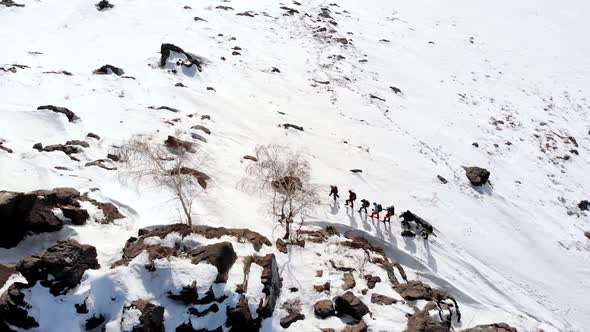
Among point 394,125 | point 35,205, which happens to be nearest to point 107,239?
point 35,205

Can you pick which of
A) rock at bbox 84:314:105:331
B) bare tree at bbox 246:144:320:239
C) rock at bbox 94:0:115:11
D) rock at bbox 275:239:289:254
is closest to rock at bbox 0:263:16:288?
rock at bbox 84:314:105:331

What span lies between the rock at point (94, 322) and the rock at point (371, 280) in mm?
9245

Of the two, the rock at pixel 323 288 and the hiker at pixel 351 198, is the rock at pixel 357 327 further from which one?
the hiker at pixel 351 198

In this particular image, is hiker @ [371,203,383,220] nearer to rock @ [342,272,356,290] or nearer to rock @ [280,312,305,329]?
rock @ [342,272,356,290]

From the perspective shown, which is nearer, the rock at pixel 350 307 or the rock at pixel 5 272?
the rock at pixel 5 272

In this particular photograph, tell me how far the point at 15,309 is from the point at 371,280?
11.5 m

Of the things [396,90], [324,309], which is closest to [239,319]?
[324,309]

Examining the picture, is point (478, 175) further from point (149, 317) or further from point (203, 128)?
point (149, 317)

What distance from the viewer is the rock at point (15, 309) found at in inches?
433

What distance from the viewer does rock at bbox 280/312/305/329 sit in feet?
44.3

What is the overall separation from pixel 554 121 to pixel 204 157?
2979 cm

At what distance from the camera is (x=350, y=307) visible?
14.0 m

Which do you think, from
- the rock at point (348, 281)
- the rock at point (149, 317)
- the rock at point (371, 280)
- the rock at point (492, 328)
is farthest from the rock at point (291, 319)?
the rock at point (492, 328)

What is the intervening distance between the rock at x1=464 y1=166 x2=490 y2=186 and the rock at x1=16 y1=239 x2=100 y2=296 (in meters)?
21.7
